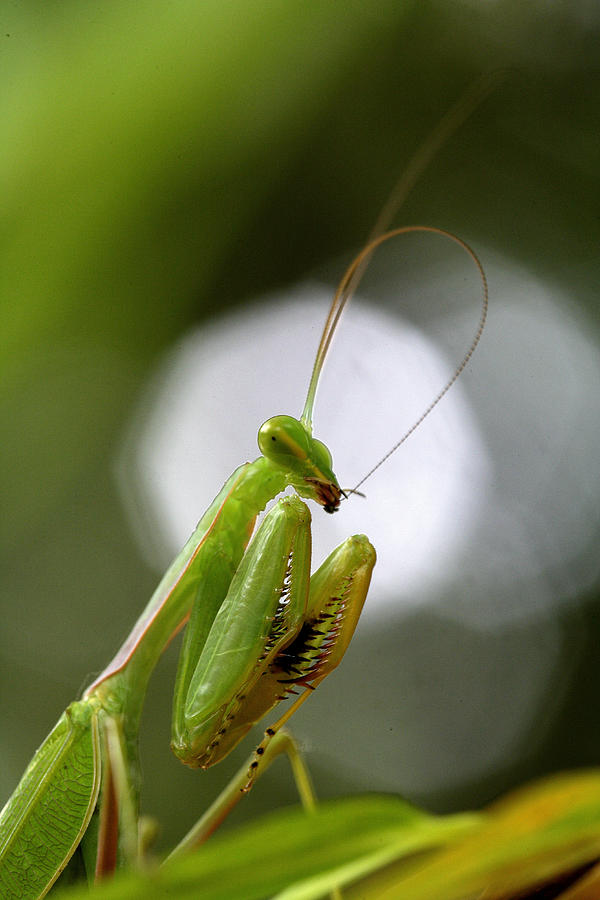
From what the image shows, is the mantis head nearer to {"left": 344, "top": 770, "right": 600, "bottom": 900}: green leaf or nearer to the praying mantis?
the praying mantis

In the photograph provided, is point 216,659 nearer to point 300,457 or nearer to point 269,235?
point 300,457

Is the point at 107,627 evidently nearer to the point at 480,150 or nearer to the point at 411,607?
the point at 411,607

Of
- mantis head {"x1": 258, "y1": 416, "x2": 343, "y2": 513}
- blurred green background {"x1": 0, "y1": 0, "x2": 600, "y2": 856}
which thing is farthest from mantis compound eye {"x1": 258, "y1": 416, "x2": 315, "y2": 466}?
blurred green background {"x1": 0, "y1": 0, "x2": 600, "y2": 856}

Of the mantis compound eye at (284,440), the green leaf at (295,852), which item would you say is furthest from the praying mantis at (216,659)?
the green leaf at (295,852)

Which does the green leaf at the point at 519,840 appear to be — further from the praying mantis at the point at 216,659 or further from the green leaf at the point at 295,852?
the praying mantis at the point at 216,659

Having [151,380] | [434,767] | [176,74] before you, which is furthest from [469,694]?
[176,74]
